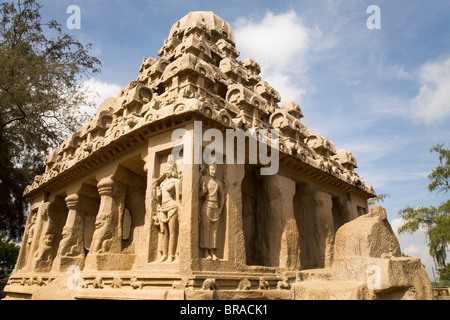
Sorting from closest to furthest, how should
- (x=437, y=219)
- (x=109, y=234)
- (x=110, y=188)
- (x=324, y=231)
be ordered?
(x=109, y=234)
(x=110, y=188)
(x=324, y=231)
(x=437, y=219)

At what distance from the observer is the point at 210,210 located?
588 centimetres

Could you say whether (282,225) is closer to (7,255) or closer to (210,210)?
(210,210)

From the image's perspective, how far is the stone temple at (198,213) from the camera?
5500mm

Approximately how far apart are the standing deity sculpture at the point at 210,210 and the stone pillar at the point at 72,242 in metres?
4.68

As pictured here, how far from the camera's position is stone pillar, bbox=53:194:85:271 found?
333 inches

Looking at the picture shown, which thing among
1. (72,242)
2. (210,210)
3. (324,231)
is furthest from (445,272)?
(72,242)

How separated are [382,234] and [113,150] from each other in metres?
5.88

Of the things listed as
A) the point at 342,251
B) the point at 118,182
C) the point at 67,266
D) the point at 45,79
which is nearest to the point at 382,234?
the point at 342,251

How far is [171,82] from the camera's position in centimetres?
755

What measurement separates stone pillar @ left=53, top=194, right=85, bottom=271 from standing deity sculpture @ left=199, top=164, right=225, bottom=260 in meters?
4.68

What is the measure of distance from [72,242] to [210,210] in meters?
A: 4.87

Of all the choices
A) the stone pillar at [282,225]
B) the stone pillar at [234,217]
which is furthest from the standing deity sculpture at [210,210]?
the stone pillar at [282,225]

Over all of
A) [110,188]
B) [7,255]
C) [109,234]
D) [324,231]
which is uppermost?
[110,188]
